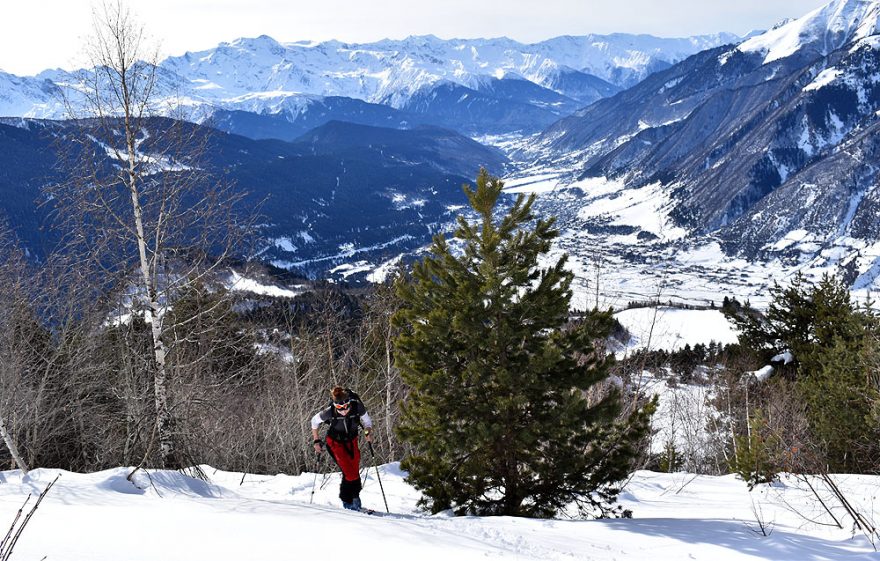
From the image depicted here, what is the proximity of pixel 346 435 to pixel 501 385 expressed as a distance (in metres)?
2.52

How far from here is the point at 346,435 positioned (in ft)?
31.3

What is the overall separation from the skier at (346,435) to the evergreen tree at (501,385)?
826 millimetres

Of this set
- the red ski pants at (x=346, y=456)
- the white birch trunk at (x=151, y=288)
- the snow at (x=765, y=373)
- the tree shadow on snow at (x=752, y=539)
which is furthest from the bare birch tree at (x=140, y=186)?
the snow at (x=765, y=373)

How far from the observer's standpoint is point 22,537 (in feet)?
17.0

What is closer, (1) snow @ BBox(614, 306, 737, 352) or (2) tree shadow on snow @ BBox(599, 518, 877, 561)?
(2) tree shadow on snow @ BBox(599, 518, 877, 561)

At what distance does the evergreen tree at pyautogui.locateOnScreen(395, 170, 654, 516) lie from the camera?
367 inches

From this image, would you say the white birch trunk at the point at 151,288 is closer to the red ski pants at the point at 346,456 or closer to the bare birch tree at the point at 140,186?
the bare birch tree at the point at 140,186

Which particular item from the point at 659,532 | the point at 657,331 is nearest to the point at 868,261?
the point at 657,331

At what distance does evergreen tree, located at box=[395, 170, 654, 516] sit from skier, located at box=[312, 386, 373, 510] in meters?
0.83

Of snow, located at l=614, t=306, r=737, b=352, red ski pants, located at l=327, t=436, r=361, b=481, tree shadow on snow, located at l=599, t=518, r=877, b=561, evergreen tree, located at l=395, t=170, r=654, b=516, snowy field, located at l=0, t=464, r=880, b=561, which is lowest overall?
snowy field, located at l=0, t=464, r=880, b=561

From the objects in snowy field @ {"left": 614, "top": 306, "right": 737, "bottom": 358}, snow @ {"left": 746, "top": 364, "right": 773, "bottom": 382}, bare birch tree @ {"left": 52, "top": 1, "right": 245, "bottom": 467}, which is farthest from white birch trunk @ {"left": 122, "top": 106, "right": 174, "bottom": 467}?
snowy field @ {"left": 614, "top": 306, "right": 737, "bottom": 358}

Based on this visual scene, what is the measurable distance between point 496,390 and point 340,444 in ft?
8.37

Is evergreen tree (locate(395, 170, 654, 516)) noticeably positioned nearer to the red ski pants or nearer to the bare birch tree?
the red ski pants

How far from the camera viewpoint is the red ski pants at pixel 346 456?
949 centimetres
